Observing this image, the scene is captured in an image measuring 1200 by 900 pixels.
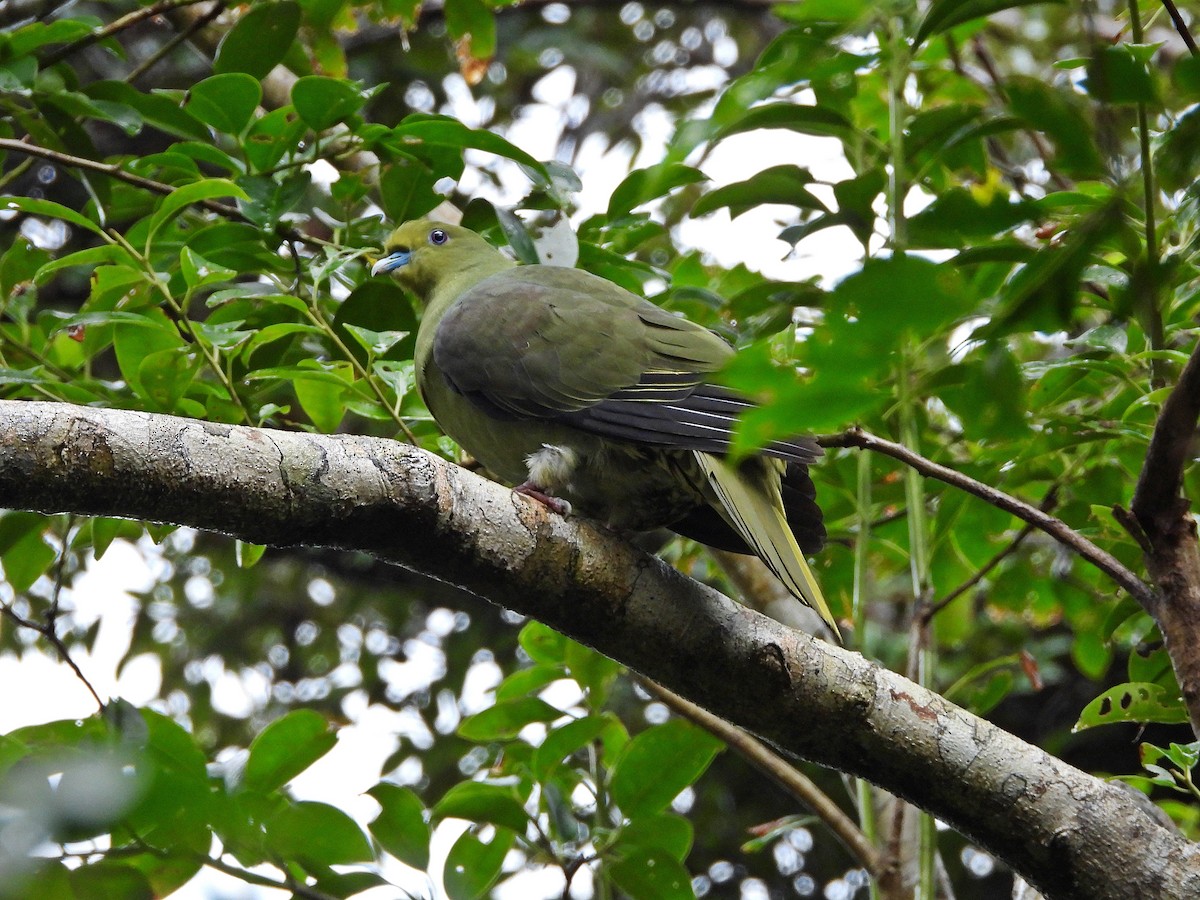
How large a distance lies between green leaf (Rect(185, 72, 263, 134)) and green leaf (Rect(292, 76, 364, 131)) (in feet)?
0.34

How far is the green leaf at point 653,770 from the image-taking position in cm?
248

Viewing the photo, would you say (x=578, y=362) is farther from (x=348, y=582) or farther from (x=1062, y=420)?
(x=348, y=582)

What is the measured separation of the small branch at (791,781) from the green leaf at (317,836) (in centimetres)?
107

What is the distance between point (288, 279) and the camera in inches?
115

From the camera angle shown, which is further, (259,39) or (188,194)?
(259,39)

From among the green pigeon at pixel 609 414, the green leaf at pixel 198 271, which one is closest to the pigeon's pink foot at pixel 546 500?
the green pigeon at pixel 609 414

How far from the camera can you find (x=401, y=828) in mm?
2109

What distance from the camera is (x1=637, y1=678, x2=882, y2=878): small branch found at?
2.74 meters

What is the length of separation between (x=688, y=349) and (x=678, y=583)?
0.79 meters

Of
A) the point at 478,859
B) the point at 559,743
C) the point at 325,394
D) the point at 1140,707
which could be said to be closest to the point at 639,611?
the point at 559,743

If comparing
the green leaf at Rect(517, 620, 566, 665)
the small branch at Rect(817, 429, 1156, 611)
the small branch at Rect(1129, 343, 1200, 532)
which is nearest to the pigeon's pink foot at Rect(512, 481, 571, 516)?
the green leaf at Rect(517, 620, 566, 665)

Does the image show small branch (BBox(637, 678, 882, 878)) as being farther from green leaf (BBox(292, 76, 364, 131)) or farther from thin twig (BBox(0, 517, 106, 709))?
green leaf (BBox(292, 76, 364, 131))

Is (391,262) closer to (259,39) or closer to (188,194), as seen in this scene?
(259,39)

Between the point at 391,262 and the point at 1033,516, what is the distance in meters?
2.12
